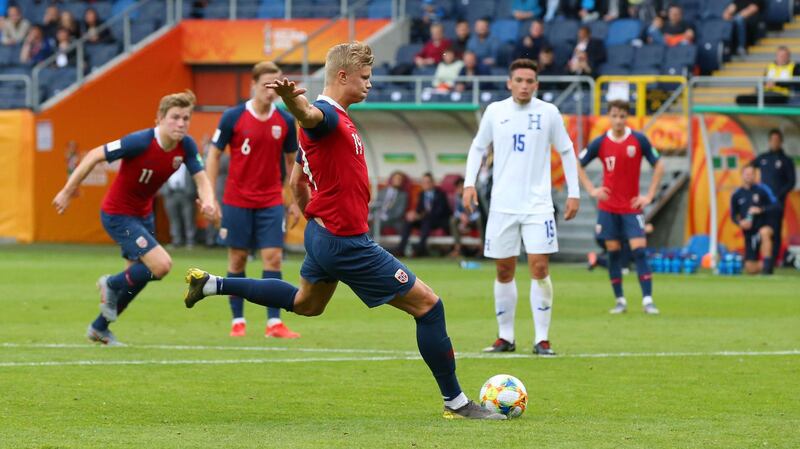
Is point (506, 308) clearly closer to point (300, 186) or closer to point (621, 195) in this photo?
point (300, 186)

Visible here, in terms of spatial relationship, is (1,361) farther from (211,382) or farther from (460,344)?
(460,344)

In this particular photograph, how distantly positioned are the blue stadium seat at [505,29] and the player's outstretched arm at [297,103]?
23.1 metres

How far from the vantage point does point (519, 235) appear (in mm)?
11984

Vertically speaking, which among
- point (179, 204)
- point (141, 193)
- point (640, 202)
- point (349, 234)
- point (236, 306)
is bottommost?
point (179, 204)

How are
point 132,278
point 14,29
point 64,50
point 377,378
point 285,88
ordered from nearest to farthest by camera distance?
1. point 285,88
2. point 377,378
3. point 132,278
4. point 64,50
5. point 14,29

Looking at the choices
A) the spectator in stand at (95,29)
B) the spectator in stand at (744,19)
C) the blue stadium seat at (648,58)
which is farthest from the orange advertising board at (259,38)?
the spectator in stand at (744,19)

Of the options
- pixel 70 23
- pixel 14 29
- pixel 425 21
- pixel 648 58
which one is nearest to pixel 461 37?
pixel 425 21

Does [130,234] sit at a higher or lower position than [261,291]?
lower

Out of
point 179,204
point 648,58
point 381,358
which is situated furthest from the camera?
point 179,204

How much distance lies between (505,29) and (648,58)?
3.80m

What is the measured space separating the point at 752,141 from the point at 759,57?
3316 millimetres

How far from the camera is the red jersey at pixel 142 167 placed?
11875 mm

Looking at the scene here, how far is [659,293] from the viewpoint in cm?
1927

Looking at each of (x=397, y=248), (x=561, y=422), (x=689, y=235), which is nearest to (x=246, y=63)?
(x=397, y=248)
